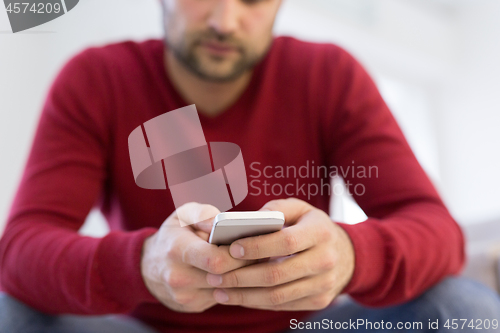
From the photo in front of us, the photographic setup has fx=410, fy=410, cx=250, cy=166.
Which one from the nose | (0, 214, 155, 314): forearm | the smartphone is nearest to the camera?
the smartphone

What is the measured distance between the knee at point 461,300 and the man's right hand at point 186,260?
238 millimetres

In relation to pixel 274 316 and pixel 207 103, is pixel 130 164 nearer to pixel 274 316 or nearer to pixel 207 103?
pixel 207 103

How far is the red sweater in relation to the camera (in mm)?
440

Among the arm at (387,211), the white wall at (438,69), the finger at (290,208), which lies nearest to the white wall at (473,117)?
the white wall at (438,69)

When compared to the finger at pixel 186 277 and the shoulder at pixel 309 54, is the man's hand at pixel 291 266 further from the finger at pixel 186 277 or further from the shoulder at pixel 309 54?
the shoulder at pixel 309 54

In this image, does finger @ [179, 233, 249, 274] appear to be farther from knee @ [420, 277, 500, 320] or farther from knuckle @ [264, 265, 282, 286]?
knee @ [420, 277, 500, 320]

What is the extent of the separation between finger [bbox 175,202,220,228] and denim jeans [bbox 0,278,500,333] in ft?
0.74

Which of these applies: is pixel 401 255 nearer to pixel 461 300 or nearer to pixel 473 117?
pixel 461 300

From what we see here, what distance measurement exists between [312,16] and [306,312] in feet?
3.86

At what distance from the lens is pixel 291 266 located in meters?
0.36

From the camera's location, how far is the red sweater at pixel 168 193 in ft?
1.44

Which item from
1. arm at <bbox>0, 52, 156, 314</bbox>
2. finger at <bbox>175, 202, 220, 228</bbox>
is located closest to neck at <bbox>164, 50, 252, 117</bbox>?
arm at <bbox>0, 52, 156, 314</bbox>

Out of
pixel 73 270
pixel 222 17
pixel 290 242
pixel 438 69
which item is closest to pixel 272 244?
pixel 290 242

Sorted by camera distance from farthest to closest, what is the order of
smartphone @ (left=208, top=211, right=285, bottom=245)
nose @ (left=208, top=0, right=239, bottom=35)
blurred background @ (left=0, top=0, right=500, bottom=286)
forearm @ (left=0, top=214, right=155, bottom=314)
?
blurred background @ (left=0, top=0, right=500, bottom=286) → nose @ (left=208, top=0, right=239, bottom=35) → forearm @ (left=0, top=214, right=155, bottom=314) → smartphone @ (left=208, top=211, right=285, bottom=245)
